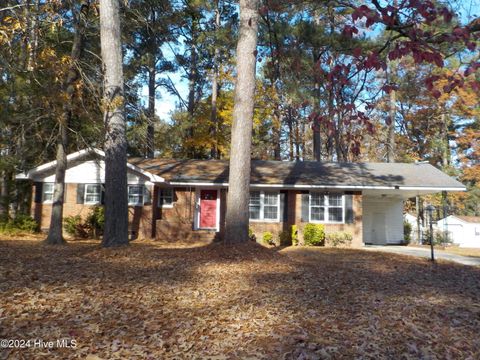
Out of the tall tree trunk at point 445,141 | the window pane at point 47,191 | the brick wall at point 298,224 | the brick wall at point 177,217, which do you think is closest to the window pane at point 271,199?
the brick wall at point 298,224

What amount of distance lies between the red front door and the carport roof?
83 cm

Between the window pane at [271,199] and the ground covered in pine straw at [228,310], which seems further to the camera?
the window pane at [271,199]

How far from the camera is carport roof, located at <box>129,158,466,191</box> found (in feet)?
58.3

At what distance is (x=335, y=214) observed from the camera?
59.4ft

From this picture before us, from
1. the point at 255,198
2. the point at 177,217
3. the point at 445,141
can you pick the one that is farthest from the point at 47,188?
the point at 445,141

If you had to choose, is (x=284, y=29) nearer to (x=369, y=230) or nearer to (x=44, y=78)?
(x=44, y=78)

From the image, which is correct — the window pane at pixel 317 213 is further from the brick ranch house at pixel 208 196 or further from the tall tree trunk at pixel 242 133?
the tall tree trunk at pixel 242 133

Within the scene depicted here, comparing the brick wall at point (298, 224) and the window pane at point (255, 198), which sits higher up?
the window pane at point (255, 198)

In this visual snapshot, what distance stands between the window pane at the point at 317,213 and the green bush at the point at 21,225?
1237cm

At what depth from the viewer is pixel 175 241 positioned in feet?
57.3

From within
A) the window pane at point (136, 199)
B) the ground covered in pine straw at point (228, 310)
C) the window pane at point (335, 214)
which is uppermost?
the window pane at point (136, 199)

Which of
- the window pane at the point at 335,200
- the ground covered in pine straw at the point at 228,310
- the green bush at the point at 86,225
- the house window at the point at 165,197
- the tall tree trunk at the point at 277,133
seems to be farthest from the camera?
the tall tree trunk at the point at 277,133

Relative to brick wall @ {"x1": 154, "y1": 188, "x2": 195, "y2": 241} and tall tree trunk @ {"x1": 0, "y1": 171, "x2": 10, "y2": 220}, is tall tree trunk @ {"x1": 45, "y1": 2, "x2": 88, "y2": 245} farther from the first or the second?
tall tree trunk @ {"x1": 0, "y1": 171, "x2": 10, "y2": 220}

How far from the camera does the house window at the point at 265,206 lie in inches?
720
